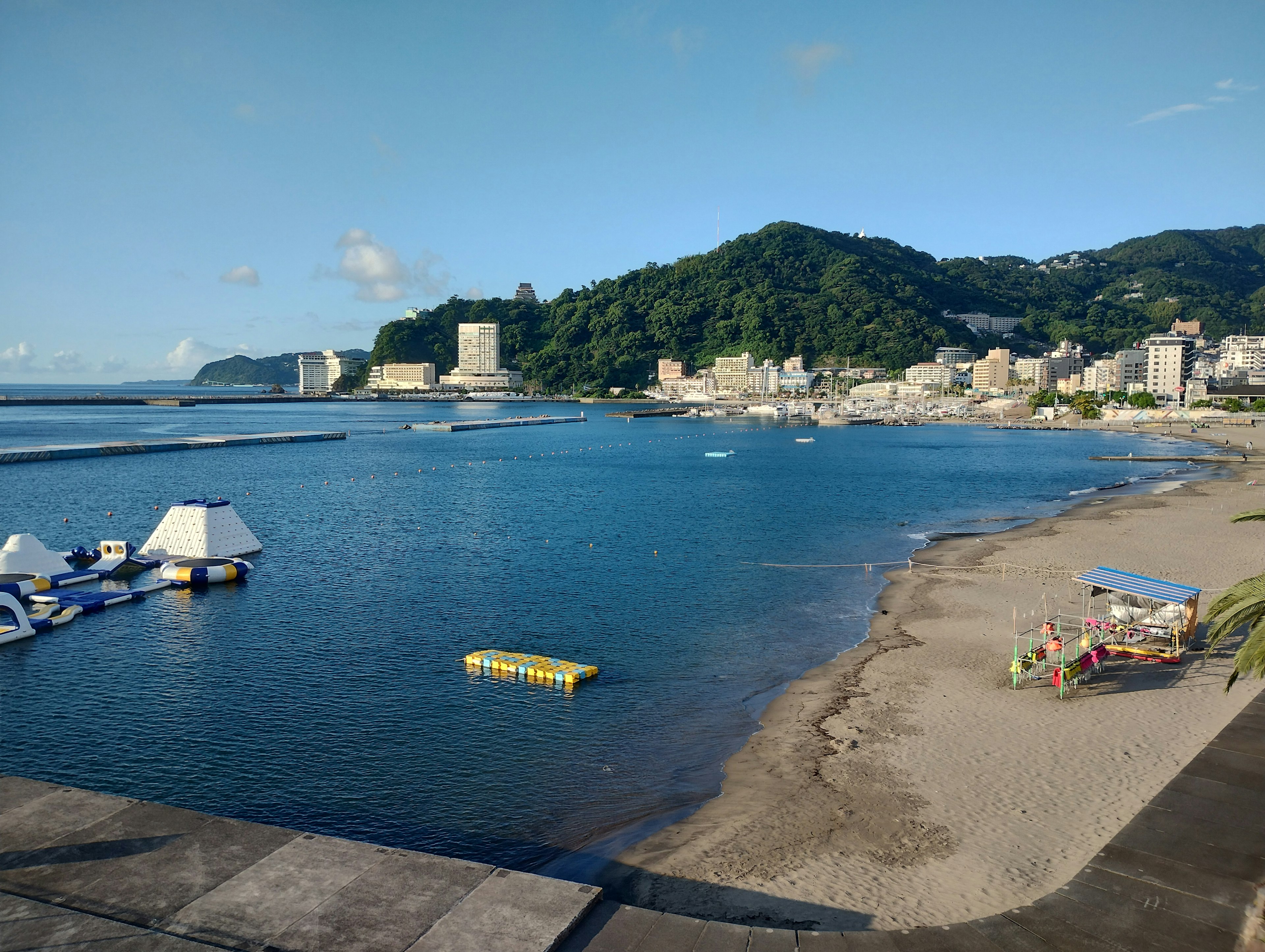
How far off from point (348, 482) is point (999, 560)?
4690 centimetres

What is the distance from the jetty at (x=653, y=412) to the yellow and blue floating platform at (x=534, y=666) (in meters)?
142

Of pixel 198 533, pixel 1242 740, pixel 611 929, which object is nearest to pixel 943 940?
pixel 611 929

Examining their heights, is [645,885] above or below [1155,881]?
below

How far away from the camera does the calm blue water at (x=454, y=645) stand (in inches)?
591

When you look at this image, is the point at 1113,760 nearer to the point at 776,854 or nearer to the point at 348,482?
the point at 776,854

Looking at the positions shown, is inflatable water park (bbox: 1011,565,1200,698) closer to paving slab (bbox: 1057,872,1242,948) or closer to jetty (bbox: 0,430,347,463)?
paving slab (bbox: 1057,872,1242,948)

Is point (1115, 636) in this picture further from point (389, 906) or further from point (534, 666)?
point (389, 906)

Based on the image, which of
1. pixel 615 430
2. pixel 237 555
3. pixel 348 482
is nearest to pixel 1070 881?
pixel 237 555

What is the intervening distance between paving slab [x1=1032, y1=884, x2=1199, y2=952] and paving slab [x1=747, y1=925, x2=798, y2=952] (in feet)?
10.9

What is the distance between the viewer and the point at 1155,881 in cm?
1029

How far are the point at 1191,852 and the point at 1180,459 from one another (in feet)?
258

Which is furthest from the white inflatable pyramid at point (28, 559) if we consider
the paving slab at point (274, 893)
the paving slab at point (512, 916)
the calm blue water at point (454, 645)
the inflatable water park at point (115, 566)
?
the paving slab at point (512, 916)

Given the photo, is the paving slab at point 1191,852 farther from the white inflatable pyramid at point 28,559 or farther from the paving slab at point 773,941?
the white inflatable pyramid at point 28,559

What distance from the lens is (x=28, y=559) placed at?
94.0ft
